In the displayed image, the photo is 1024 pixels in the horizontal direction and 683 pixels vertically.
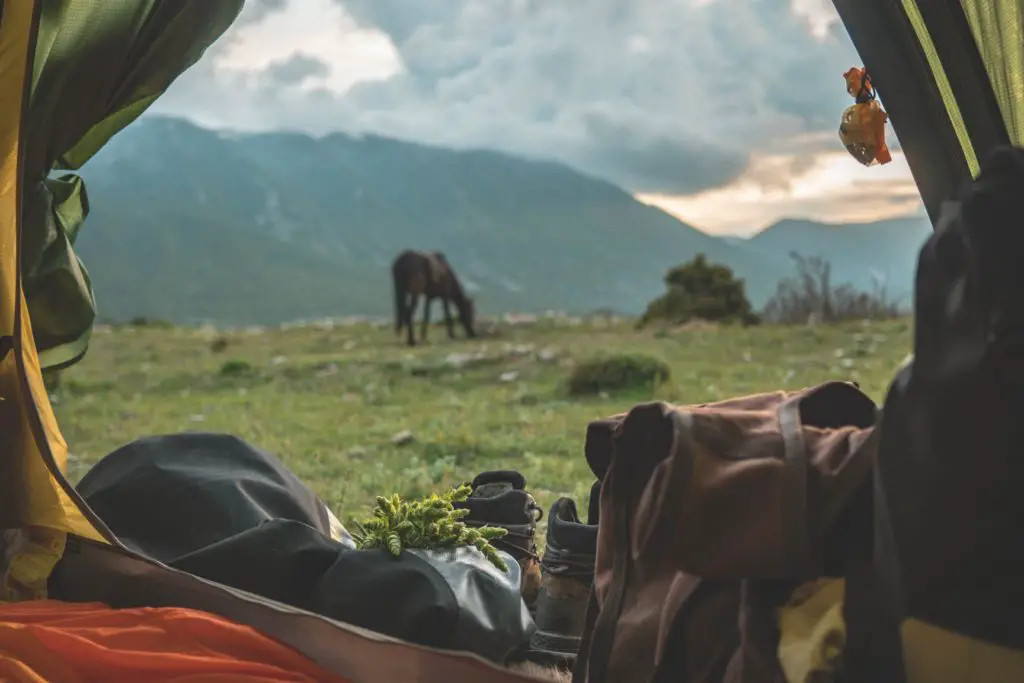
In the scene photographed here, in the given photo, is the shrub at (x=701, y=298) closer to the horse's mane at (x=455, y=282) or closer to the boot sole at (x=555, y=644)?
the horse's mane at (x=455, y=282)

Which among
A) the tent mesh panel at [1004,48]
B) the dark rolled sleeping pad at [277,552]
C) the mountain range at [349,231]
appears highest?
the mountain range at [349,231]

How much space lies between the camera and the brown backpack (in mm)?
1085

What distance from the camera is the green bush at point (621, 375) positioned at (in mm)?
5965

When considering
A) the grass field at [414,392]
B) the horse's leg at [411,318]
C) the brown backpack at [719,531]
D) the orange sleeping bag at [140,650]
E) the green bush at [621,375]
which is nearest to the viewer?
the brown backpack at [719,531]

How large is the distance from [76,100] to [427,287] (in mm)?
9202

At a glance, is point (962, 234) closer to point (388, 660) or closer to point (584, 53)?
point (388, 660)

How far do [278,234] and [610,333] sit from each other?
240 ft

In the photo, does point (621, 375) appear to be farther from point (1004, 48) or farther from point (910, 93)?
point (1004, 48)

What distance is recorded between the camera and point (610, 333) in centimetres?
935

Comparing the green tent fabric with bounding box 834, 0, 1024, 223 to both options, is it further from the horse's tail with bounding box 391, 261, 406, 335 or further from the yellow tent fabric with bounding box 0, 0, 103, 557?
the horse's tail with bounding box 391, 261, 406, 335

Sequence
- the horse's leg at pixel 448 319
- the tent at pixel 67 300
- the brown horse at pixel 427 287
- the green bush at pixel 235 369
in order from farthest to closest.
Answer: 1. the horse's leg at pixel 448 319
2. the brown horse at pixel 427 287
3. the green bush at pixel 235 369
4. the tent at pixel 67 300

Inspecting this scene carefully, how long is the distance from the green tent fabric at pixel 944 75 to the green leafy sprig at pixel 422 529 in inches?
44.2

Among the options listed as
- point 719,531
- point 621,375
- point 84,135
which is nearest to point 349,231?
point 621,375

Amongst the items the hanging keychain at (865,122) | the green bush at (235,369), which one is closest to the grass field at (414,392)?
the green bush at (235,369)
